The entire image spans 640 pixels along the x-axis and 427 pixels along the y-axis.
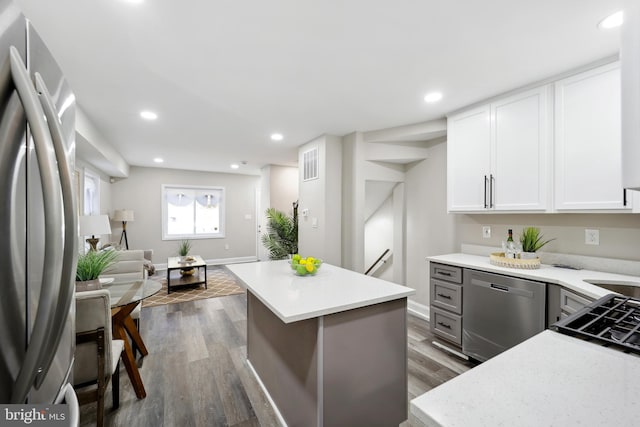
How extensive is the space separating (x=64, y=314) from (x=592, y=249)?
3.20 m

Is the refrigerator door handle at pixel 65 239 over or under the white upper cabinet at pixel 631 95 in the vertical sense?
under

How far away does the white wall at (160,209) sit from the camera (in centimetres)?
657

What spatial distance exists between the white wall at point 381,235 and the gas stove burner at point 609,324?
353 cm

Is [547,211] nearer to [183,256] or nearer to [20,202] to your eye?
[20,202]

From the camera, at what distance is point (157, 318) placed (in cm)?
363

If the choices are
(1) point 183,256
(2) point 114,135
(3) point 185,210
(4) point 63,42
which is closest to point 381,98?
(4) point 63,42

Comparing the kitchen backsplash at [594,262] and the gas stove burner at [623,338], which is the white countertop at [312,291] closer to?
the gas stove burner at [623,338]

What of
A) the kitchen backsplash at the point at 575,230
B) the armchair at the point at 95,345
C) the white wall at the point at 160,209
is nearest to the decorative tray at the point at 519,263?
the kitchen backsplash at the point at 575,230

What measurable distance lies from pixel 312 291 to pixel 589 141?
2262mm

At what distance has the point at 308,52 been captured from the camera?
195 cm

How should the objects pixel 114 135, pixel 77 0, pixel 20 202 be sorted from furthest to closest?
pixel 114 135 < pixel 77 0 < pixel 20 202

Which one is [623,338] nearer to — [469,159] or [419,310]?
[469,159]

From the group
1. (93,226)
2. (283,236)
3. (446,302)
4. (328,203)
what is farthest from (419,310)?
(93,226)

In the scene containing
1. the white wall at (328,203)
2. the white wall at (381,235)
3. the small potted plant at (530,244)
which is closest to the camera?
the small potted plant at (530,244)
